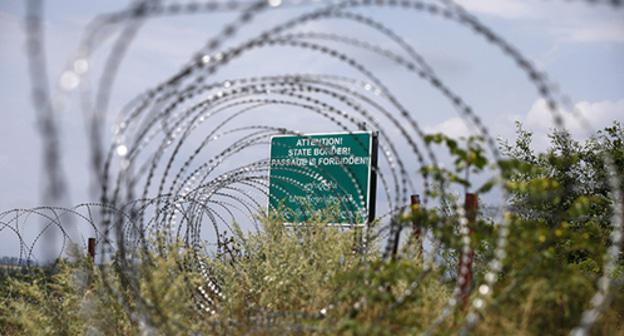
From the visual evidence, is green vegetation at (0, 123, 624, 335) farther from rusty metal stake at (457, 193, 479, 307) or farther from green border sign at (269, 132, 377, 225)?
green border sign at (269, 132, 377, 225)

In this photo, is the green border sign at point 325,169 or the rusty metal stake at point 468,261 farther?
the green border sign at point 325,169

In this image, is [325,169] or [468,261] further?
[325,169]

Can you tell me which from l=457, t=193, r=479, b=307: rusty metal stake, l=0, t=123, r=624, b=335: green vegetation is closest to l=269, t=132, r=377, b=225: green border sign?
l=0, t=123, r=624, b=335: green vegetation

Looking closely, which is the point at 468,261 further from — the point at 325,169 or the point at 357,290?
the point at 325,169

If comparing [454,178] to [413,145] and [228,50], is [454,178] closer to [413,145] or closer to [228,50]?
[413,145]

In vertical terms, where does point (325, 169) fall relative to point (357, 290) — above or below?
above

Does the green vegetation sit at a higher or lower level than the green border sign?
lower

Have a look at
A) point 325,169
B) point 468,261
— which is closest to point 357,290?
point 468,261

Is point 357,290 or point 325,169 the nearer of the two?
point 357,290

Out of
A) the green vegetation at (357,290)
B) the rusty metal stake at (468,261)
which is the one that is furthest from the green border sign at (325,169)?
the rusty metal stake at (468,261)

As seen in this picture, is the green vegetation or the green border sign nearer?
the green vegetation

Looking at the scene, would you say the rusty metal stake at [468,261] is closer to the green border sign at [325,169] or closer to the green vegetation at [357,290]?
the green vegetation at [357,290]

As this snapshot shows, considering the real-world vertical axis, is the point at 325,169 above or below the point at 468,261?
above

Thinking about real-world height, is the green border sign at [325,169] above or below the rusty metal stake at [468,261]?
above
